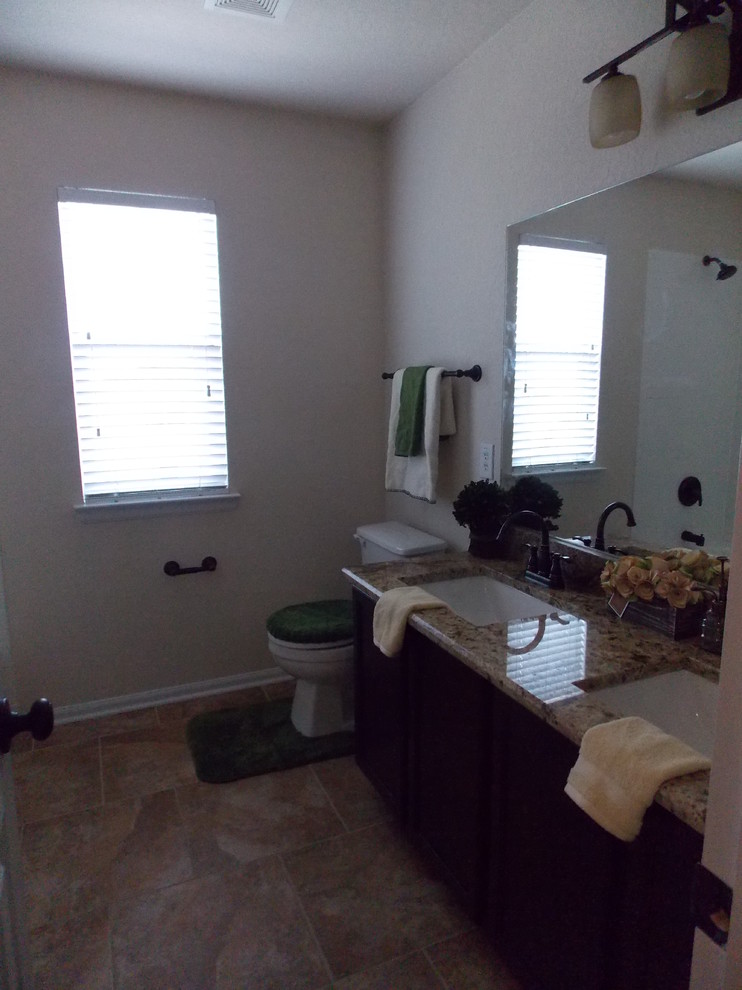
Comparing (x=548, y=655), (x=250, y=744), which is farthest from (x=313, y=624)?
(x=548, y=655)

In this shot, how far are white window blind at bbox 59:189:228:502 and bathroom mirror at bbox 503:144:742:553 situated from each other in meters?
1.56

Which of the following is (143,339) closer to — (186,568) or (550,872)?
(186,568)

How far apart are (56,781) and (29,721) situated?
1.85 metres

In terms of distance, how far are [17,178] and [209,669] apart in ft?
7.35

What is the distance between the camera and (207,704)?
2.90 m

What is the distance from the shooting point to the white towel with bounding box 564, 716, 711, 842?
0.95m

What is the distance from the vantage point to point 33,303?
2.47 meters

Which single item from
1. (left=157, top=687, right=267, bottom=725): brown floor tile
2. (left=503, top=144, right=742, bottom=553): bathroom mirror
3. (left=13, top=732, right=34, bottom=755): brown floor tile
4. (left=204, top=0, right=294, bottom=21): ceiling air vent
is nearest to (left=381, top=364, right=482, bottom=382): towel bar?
(left=503, top=144, right=742, bottom=553): bathroom mirror

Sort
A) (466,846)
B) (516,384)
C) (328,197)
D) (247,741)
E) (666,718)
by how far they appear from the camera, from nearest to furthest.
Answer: (666,718), (466,846), (516,384), (247,741), (328,197)

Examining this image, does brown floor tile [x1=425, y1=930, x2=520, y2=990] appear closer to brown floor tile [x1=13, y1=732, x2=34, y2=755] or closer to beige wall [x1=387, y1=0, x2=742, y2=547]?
beige wall [x1=387, y1=0, x2=742, y2=547]

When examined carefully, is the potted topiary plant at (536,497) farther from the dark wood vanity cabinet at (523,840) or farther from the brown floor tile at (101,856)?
the brown floor tile at (101,856)

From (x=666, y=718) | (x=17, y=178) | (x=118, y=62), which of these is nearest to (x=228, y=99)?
(x=118, y=62)

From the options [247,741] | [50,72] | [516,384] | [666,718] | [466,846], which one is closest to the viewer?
[666,718]

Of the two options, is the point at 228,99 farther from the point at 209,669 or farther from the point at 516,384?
the point at 209,669
